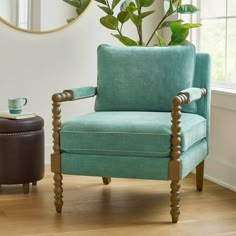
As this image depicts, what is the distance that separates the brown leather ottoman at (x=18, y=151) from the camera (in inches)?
131

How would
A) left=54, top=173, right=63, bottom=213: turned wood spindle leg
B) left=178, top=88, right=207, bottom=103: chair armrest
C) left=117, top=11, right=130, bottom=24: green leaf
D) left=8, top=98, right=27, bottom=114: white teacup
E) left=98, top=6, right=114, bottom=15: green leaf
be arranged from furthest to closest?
left=98, top=6, right=114, bottom=15: green leaf < left=117, top=11, right=130, bottom=24: green leaf < left=8, top=98, right=27, bottom=114: white teacup < left=54, top=173, right=63, bottom=213: turned wood spindle leg < left=178, top=88, right=207, bottom=103: chair armrest

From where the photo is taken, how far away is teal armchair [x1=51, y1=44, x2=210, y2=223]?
274cm

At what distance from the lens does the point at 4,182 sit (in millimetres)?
3346

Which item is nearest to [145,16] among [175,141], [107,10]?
[107,10]

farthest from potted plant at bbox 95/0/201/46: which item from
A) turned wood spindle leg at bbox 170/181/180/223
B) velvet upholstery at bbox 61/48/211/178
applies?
turned wood spindle leg at bbox 170/181/180/223

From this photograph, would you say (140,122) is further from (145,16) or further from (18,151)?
(145,16)

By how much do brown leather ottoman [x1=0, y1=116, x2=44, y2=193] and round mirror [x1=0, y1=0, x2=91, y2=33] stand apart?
0.90 m

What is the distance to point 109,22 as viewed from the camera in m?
3.83

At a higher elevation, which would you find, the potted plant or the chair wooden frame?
the potted plant

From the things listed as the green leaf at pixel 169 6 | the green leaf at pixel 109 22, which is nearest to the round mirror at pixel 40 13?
the green leaf at pixel 109 22

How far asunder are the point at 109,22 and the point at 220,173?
1.24m

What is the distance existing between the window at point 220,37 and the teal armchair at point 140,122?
39cm

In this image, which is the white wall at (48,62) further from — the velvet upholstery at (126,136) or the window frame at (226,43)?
the velvet upholstery at (126,136)

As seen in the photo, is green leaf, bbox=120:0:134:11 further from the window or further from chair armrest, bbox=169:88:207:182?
chair armrest, bbox=169:88:207:182
